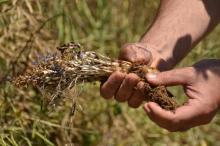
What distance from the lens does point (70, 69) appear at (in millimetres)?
2367

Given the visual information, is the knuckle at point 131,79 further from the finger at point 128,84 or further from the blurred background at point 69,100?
the blurred background at point 69,100

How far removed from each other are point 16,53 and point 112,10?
1047mm

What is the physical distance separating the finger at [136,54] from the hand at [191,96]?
0.26 feet

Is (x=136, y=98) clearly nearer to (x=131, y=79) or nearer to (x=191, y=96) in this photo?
(x=131, y=79)

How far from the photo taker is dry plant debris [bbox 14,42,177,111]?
2350 millimetres

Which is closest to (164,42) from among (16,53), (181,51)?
(181,51)

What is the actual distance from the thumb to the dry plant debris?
0.16 feet

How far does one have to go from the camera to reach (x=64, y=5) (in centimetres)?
363

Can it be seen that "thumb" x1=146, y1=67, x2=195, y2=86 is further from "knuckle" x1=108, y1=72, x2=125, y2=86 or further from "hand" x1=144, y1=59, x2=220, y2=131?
"knuckle" x1=108, y1=72, x2=125, y2=86

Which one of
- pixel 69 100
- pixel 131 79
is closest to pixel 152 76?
pixel 131 79

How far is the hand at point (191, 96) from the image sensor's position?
7.35ft

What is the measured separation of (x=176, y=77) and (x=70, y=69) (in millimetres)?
359

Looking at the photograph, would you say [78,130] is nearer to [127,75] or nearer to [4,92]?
[4,92]

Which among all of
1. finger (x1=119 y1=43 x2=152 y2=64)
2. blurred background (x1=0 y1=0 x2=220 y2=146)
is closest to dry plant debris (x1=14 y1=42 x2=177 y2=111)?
finger (x1=119 y1=43 x2=152 y2=64)
